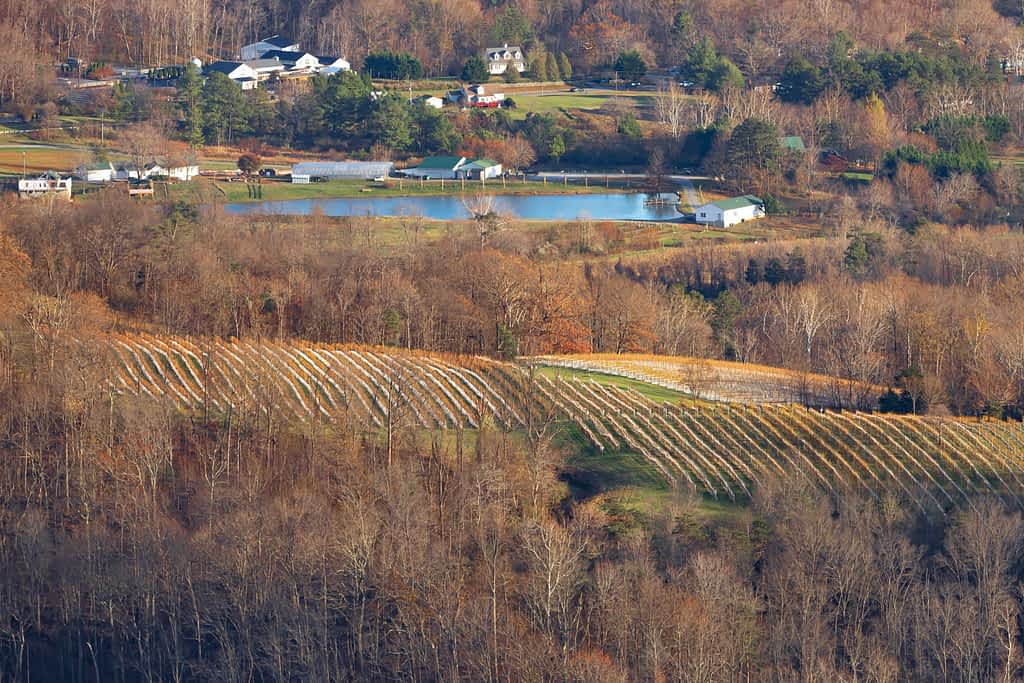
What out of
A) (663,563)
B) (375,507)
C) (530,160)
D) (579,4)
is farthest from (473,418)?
(579,4)

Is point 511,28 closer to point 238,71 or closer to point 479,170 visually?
point 238,71

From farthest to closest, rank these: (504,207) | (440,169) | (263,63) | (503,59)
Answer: (263,63)
(503,59)
(440,169)
(504,207)

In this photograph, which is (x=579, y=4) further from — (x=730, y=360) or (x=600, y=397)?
(x=600, y=397)

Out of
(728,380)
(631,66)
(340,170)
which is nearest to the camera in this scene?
(728,380)

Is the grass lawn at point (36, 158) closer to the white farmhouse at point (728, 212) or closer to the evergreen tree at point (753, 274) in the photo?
the white farmhouse at point (728, 212)

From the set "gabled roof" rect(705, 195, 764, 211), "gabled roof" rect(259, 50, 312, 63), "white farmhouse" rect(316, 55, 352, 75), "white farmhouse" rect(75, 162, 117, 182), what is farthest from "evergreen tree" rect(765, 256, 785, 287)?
"gabled roof" rect(259, 50, 312, 63)

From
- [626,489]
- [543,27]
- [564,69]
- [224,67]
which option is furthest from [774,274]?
[543,27]
